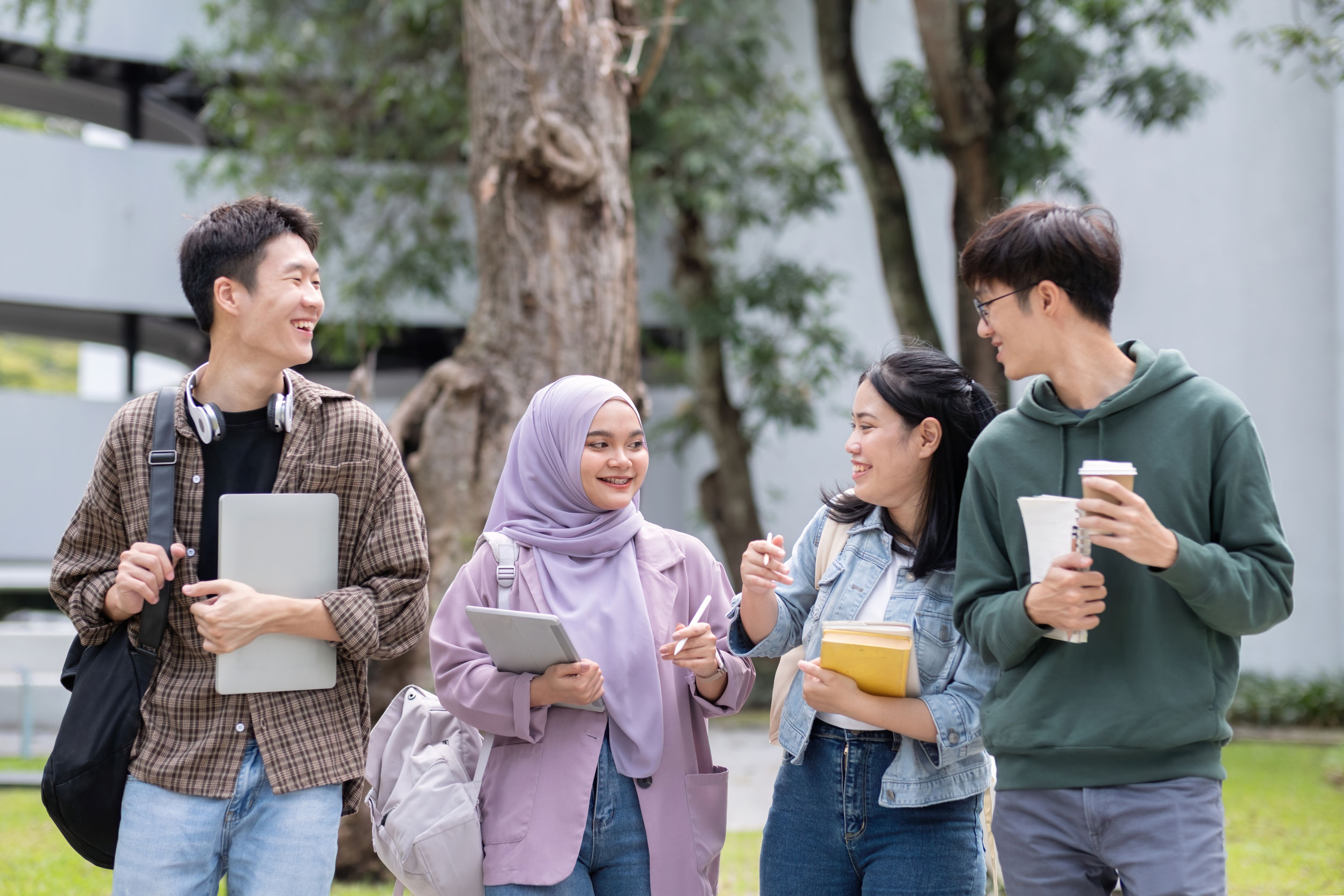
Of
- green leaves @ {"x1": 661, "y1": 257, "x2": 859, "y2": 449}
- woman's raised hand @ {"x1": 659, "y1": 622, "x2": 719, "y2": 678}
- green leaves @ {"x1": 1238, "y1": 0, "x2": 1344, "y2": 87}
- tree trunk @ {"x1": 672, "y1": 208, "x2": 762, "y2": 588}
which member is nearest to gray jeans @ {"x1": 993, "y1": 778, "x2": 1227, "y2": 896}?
woman's raised hand @ {"x1": 659, "y1": 622, "x2": 719, "y2": 678}

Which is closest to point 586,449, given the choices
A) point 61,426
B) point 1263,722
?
point 1263,722

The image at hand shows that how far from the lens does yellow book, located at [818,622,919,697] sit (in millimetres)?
2295

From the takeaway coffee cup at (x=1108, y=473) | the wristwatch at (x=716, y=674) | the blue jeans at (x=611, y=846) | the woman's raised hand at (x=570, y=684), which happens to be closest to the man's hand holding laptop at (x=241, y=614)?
the woman's raised hand at (x=570, y=684)

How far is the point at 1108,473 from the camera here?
1.88 m

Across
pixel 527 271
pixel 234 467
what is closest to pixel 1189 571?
pixel 234 467

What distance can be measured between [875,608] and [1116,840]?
69cm

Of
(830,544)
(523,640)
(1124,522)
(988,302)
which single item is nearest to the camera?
(1124,522)

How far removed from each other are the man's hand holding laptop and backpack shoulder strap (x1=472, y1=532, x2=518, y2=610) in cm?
40

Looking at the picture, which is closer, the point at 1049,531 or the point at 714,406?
the point at 1049,531

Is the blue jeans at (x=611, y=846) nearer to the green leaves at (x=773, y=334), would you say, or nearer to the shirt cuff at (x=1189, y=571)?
the shirt cuff at (x=1189, y=571)

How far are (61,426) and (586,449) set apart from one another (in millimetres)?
12019

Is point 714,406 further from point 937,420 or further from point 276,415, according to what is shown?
point 276,415

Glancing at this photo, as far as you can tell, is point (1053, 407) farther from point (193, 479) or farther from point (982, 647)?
point (193, 479)

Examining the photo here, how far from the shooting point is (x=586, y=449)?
2654 millimetres
